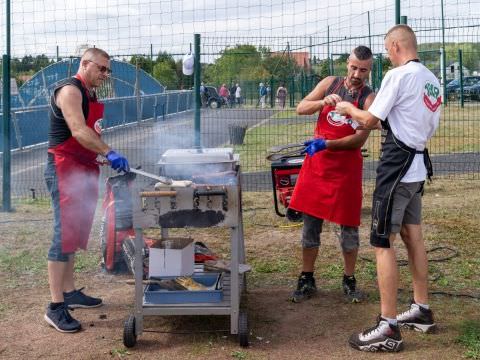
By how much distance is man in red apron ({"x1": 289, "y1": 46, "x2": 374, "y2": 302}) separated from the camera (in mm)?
5020

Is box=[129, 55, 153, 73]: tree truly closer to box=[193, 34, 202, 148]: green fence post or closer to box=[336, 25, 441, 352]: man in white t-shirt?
box=[193, 34, 202, 148]: green fence post

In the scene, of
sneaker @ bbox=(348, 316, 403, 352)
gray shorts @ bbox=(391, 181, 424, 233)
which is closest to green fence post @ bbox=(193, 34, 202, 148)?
gray shorts @ bbox=(391, 181, 424, 233)

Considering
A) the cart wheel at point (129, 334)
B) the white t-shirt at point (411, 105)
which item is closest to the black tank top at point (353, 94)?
the white t-shirt at point (411, 105)

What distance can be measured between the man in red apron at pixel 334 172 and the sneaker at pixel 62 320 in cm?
173

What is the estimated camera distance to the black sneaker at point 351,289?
535cm

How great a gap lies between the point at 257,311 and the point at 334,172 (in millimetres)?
1219

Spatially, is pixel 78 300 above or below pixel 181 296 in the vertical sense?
below

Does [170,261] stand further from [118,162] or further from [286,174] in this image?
[286,174]

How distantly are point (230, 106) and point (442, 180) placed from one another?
16.0 feet

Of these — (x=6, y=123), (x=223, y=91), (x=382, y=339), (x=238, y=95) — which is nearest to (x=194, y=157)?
(x=382, y=339)

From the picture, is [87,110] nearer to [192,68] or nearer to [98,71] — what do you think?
[98,71]

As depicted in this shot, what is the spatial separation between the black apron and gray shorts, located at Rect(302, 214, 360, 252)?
0.90 m

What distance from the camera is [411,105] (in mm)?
4238

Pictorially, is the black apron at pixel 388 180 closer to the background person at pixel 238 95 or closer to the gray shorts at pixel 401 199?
the gray shorts at pixel 401 199
